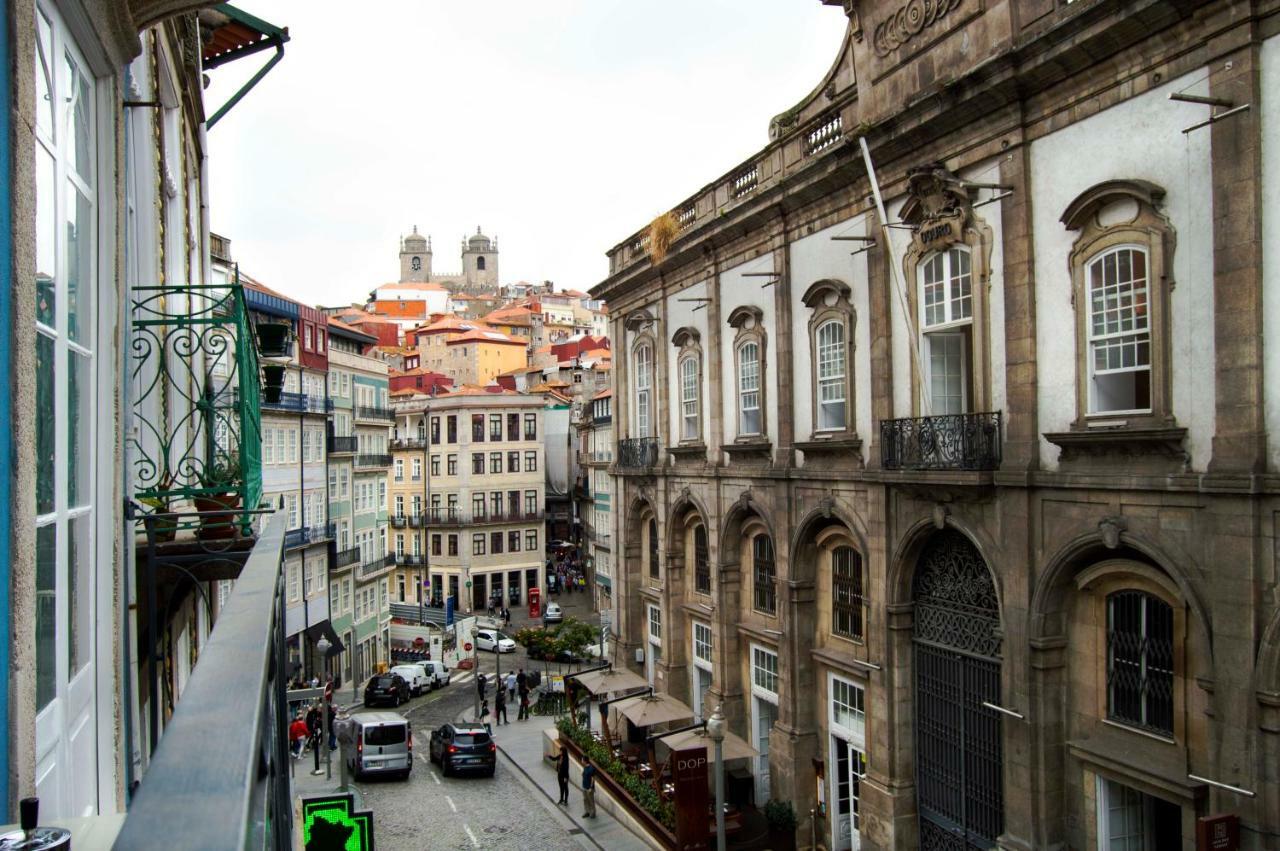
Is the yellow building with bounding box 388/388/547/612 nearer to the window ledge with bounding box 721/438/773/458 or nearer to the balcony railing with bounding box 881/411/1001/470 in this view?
the window ledge with bounding box 721/438/773/458

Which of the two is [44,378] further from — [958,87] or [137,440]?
[958,87]

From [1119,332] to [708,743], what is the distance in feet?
39.1

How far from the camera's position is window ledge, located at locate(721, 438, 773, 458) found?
21.9 metres

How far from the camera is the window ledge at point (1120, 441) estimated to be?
12016 millimetres

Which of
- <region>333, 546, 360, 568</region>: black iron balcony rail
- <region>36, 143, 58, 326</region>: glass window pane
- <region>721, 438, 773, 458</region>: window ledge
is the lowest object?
<region>333, 546, 360, 568</region>: black iron balcony rail

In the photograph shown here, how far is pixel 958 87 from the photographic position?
49.1 feet

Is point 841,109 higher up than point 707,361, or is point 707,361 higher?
point 841,109

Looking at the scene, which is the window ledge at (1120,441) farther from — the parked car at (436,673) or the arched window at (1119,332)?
the parked car at (436,673)

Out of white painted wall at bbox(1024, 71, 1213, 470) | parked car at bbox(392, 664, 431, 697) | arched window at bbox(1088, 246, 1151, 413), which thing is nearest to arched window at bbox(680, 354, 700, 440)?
white painted wall at bbox(1024, 71, 1213, 470)

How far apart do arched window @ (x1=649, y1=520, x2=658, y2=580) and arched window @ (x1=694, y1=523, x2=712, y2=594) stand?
105 inches

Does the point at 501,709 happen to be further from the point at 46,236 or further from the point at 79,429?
the point at 46,236

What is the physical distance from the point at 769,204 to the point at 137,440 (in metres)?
16.0

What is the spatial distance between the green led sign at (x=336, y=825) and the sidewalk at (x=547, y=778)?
32.3 ft

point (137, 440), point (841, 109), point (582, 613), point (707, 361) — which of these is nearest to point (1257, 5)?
point (841, 109)
